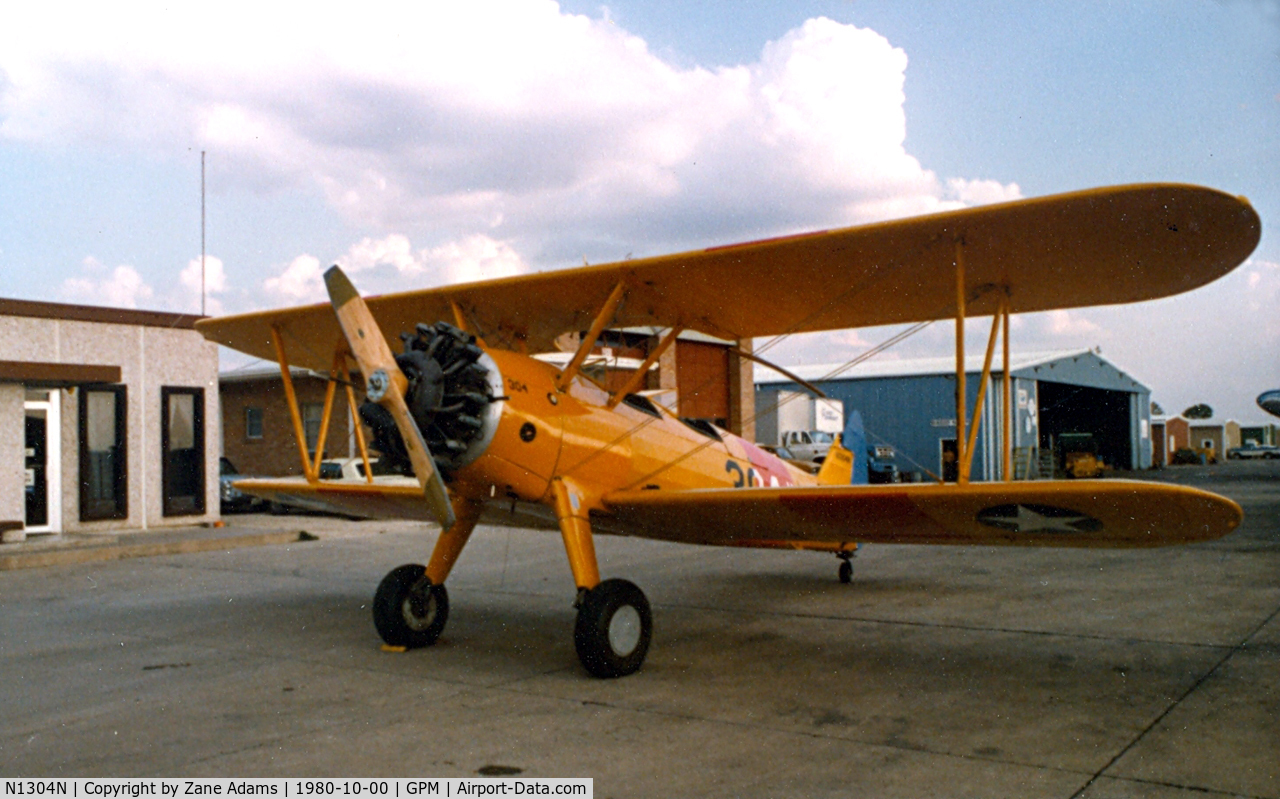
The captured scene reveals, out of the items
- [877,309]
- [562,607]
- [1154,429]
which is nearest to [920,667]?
[877,309]

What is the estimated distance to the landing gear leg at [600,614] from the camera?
5758 millimetres

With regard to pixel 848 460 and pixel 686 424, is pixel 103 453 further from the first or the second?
pixel 848 460

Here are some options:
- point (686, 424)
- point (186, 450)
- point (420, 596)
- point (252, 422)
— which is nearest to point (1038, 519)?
point (686, 424)

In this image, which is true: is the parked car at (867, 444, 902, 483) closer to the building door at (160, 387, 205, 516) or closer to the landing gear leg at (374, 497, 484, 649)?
the building door at (160, 387, 205, 516)

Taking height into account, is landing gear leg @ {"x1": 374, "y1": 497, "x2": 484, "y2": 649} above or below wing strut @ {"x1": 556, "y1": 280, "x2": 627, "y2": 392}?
below

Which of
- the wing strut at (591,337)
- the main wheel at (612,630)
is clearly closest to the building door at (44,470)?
the wing strut at (591,337)

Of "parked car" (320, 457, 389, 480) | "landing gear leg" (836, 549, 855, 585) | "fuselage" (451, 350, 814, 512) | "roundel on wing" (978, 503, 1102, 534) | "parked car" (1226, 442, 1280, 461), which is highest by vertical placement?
"fuselage" (451, 350, 814, 512)

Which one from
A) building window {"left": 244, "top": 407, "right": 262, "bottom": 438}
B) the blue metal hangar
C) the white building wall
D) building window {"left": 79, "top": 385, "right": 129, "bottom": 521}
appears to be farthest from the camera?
the blue metal hangar

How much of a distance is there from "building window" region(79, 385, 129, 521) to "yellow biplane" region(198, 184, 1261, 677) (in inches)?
376

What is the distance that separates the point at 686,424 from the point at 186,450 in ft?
40.2

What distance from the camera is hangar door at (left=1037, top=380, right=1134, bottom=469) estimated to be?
47.7m

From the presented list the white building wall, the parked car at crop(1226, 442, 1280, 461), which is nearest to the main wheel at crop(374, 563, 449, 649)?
the white building wall

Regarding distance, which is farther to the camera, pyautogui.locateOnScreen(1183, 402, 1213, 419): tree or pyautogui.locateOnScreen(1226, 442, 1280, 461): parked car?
pyautogui.locateOnScreen(1183, 402, 1213, 419): tree

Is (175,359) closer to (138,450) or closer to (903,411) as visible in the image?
(138,450)
